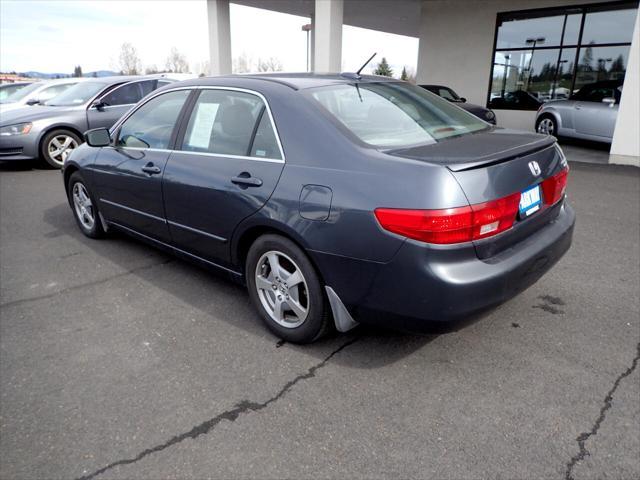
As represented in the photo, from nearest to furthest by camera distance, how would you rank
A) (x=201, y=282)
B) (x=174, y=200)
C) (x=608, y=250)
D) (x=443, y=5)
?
(x=174, y=200)
(x=201, y=282)
(x=608, y=250)
(x=443, y=5)

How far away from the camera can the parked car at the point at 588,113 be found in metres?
10.5

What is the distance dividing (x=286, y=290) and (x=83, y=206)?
3176 millimetres

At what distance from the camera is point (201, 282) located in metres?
3.99

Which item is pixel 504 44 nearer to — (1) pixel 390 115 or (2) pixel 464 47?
(2) pixel 464 47

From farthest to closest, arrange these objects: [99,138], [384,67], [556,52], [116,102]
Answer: [384,67]
[556,52]
[116,102]
[99,138]

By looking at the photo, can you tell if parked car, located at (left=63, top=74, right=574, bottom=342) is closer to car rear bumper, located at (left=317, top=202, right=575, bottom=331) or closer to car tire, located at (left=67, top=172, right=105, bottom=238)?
car rear bumper, located at (left=317, top=202, right=575, bottom=331)

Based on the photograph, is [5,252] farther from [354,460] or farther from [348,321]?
[354,460]

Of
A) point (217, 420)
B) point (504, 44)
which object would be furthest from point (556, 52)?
point (217, 420)

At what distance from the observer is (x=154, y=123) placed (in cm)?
396

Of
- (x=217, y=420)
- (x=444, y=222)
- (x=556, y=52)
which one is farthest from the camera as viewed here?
(x=556, y=52)

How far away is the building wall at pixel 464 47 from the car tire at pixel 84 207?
12637 millimetres

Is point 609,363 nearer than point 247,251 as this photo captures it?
Yes

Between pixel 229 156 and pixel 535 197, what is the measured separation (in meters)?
1.88

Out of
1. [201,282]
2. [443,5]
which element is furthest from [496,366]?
[443,5]
